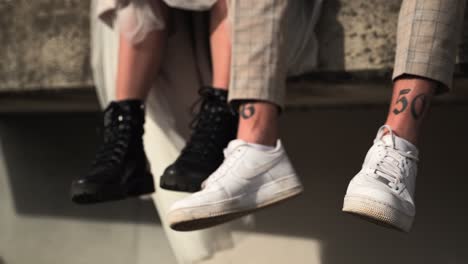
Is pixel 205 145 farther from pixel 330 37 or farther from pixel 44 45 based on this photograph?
pixel 44 45

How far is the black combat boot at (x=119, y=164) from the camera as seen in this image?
827 mm

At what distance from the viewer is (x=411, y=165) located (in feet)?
2.24

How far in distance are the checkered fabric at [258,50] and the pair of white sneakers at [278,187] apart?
0.24ft

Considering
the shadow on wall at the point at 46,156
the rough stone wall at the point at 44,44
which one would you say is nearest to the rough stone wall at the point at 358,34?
the rough stone wall at the point at 44,44

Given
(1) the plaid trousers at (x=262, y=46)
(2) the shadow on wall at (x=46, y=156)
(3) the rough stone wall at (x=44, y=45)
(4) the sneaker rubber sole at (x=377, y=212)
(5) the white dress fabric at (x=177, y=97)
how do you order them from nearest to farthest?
(4) the sneaker rubber sole at (x=377, y=212) < (1) the plaid trousers at (x=262, y=46) < (5) the white dress fabric at (x=177, y=97) < (3) the rough stone wall at (x=44, y=45) < (2) the shadow on wall at (x=46, y=156)

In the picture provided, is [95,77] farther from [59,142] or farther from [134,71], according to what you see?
[59,142]

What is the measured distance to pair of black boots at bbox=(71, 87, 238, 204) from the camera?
79cm

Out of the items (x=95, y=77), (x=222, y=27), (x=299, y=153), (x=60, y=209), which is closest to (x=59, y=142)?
(x=60, y=209)

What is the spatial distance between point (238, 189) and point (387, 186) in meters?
0.19

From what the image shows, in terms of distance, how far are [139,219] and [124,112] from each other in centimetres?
63

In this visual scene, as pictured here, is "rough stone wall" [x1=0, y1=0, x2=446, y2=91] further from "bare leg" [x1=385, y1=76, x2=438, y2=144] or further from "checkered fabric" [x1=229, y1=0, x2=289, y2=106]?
"bare leg" [x1=385, y1=76, x2=438, y2=144]

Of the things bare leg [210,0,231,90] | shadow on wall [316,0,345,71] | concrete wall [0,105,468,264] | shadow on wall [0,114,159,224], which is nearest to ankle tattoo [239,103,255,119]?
bare leg [210,0,231,90]

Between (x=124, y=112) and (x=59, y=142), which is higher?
(x=124, y=112)

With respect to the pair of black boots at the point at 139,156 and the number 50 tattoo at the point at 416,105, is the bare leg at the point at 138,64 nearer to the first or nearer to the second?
the pair of black boots at the point at 139,156
